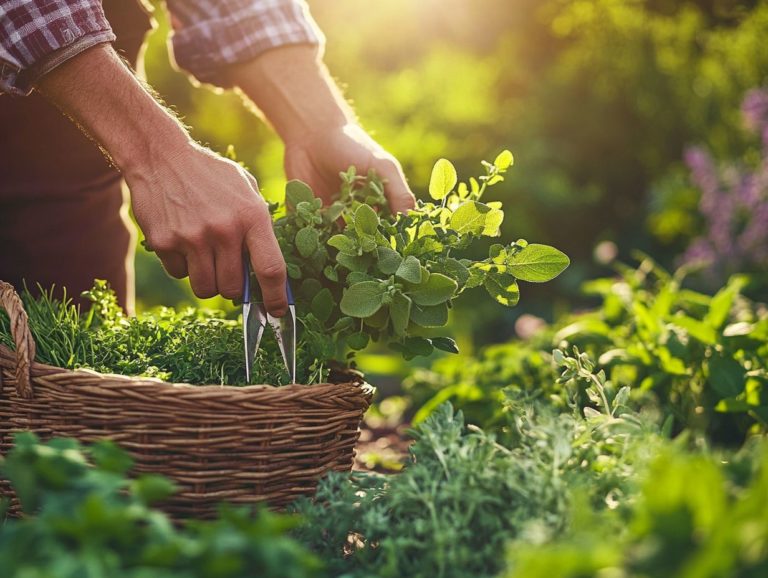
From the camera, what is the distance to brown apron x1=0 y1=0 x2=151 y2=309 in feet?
5.96

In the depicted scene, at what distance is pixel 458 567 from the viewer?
36.8 inches

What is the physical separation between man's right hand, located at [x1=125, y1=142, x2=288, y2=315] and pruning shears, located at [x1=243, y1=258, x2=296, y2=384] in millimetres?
18

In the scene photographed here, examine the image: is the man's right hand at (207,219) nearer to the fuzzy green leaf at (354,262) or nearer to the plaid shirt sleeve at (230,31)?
the fuzzy green leaf at (354,262)

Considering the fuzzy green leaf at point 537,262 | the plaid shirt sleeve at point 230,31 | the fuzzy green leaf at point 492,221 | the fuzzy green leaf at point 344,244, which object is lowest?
the fuzzy green leaf at point 537,262

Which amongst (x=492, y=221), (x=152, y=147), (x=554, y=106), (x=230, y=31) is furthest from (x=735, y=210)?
(x=152, y=147)

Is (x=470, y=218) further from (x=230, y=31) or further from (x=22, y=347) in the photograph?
(x=230, y=31)

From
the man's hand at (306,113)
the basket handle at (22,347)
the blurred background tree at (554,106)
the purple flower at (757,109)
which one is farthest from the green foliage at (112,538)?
the blurred background tree at (554,106)

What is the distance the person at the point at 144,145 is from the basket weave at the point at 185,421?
213 millimetres

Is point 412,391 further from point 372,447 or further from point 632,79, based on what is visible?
point 632,79

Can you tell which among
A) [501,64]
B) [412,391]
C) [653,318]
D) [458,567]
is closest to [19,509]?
[458,567]

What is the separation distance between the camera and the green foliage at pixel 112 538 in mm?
709

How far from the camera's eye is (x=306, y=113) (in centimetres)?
187

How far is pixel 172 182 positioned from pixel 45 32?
30cm

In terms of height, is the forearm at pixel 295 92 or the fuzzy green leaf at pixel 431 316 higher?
the forearm at pixel 295 92
